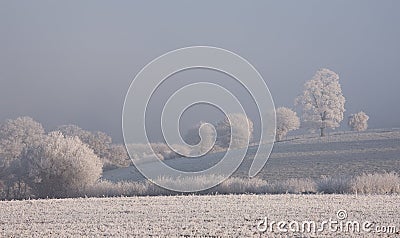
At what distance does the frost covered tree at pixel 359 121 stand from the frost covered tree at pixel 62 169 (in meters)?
73.8

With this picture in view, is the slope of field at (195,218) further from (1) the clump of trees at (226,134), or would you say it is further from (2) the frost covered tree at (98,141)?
(2) the frost covered tree at (98,141)

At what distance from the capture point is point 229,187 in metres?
36.7

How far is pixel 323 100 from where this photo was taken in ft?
266

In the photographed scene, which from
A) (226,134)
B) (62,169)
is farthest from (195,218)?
(226,134)

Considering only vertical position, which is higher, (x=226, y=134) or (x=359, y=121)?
(x=359, y=121)

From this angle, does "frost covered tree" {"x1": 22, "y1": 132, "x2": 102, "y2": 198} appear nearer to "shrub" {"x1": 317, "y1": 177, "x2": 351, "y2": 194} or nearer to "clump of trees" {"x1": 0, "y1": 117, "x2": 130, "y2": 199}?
"clump of trees" {"x1": 0, "y1": 117, "x2": 130, "y2": 199}

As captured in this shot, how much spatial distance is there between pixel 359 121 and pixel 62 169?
254 ft

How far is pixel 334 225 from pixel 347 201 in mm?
7972

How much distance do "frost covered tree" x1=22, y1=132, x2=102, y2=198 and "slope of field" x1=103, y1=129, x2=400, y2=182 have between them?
929 cm

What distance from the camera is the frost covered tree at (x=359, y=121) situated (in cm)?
10728

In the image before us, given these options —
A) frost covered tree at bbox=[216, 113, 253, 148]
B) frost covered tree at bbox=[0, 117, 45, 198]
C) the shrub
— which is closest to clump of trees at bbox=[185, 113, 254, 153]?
frost covered tree at bbox=[216, 113, 253, 148]

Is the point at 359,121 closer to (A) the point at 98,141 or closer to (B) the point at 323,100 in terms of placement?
(B) the point at 323,100

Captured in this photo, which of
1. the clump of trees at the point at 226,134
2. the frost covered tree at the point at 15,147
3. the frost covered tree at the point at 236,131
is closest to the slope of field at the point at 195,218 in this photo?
the frost covered tree at the point at 15,147

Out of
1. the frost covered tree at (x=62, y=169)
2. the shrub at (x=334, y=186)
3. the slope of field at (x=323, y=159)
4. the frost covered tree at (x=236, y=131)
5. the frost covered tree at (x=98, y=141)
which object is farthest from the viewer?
the frost covered tree at (x=98, y=141)
